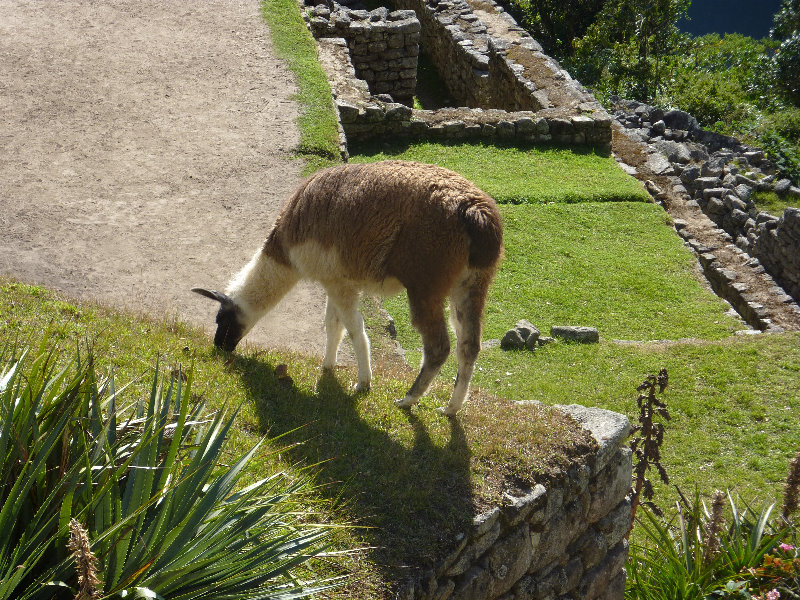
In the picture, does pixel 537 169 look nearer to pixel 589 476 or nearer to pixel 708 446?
pixel 708 446

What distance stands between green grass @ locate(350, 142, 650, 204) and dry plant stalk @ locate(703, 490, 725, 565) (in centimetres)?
828

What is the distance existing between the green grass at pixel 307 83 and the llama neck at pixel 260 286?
15.6 ft

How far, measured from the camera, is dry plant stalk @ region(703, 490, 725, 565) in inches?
213

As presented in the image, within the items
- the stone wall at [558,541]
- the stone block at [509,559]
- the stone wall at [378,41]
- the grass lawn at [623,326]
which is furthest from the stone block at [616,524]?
the stone wall at [378,41]

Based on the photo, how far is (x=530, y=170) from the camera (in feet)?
47.5

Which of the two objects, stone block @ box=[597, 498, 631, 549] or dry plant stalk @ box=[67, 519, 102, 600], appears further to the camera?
stone block @ box=[597, 498, 631, 549]

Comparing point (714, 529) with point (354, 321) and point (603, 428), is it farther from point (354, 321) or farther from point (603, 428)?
point (354, 321)

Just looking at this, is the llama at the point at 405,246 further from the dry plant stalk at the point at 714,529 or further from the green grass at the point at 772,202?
the green grass at the point at 772,202

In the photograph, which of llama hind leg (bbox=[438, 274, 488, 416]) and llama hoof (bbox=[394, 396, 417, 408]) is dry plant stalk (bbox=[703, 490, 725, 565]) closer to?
llama hind leg (bbox=[438, 274, 488, 416])

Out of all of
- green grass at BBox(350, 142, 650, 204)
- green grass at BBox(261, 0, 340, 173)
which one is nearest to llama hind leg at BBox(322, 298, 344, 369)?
green grass at BBox(261, 0, 340, 173)

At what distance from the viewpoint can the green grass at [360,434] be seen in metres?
4.76

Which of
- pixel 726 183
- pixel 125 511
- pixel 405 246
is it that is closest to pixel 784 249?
pixel 726 183

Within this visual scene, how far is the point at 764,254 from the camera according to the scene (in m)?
14.1

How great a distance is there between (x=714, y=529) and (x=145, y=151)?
919 centimetres
